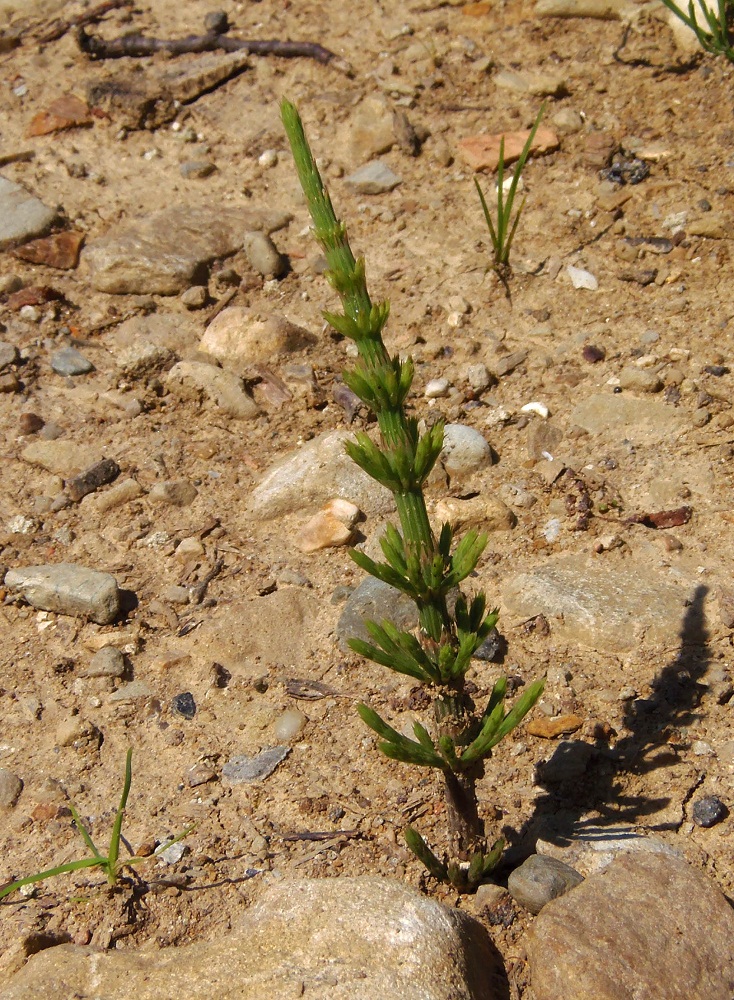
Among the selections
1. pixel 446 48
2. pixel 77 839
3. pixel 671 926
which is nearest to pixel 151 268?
pixel 446 48

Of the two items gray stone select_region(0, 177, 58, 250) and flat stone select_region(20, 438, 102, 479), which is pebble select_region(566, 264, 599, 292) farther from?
gray stone select_region(0, 177, 58, 250)

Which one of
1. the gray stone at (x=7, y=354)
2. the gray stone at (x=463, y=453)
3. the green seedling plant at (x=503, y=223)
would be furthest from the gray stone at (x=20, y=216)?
the gray stone at (x=463, y=453)

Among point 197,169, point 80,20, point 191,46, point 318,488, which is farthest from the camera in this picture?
point 80,20

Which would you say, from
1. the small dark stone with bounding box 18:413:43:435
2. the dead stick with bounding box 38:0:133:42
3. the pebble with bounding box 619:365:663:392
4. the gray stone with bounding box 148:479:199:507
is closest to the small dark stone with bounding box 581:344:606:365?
the pebble with bounding box 619:365:663:392

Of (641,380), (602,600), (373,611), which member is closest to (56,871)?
(373,611)

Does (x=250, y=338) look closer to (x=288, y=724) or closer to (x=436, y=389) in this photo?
(x=436, y=389)

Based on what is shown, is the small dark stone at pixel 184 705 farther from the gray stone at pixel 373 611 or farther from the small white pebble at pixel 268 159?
the small white pebble at pixel 268 159

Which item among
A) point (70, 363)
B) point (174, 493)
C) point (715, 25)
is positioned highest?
point (715, 25)

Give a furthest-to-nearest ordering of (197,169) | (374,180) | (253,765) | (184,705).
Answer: (197,169) → (374,180) → (184,705) → (253,765)
